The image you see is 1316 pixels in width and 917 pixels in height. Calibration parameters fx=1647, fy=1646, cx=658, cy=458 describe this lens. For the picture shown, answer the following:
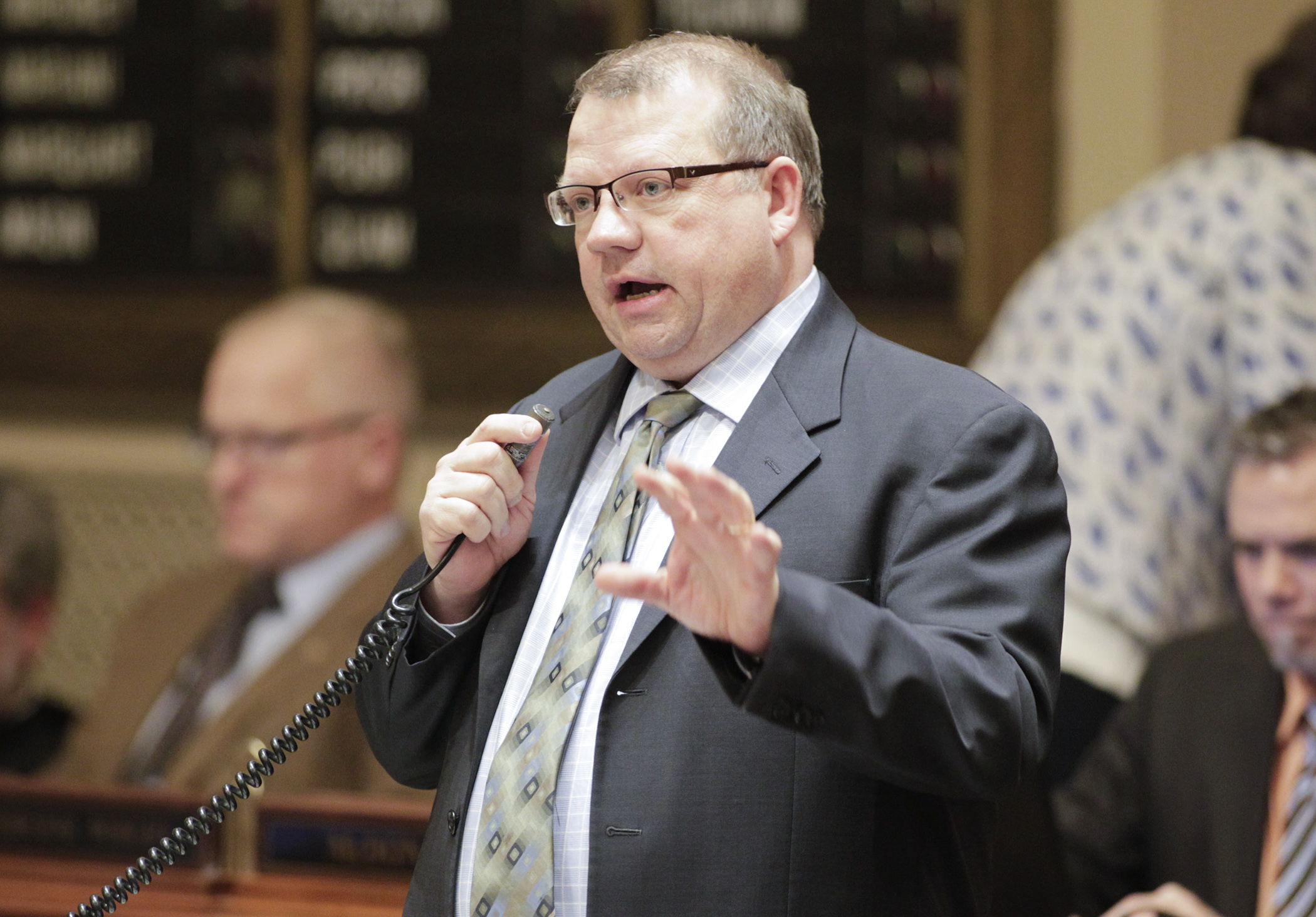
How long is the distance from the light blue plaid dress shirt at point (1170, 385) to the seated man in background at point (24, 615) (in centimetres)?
220

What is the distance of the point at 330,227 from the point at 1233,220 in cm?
230

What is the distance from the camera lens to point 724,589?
4.02ft

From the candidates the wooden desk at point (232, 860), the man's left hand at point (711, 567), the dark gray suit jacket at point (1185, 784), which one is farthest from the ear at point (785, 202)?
the dark gray suit jacket at point (1185, 784)

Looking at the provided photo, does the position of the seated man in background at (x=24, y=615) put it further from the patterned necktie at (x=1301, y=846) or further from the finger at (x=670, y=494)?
the finger at (x=670, y=494)

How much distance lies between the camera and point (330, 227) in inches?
171

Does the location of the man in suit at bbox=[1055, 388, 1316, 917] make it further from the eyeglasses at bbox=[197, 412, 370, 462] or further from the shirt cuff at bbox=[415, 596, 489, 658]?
the eyeglasses at bbox=[197, 412, 370, 462]

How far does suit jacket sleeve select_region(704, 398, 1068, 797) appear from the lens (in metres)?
1.21

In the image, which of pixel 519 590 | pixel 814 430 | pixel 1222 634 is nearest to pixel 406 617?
pixel 519 590

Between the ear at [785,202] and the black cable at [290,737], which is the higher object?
the ear at [785,202]

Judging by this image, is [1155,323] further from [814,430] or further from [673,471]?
[673,471]

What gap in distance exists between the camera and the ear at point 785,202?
1.54m

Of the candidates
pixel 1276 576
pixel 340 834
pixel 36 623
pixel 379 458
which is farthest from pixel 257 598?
pixel 1276 576

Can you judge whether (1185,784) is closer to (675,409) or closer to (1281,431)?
(1281,431)

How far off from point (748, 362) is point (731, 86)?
0.84ft
